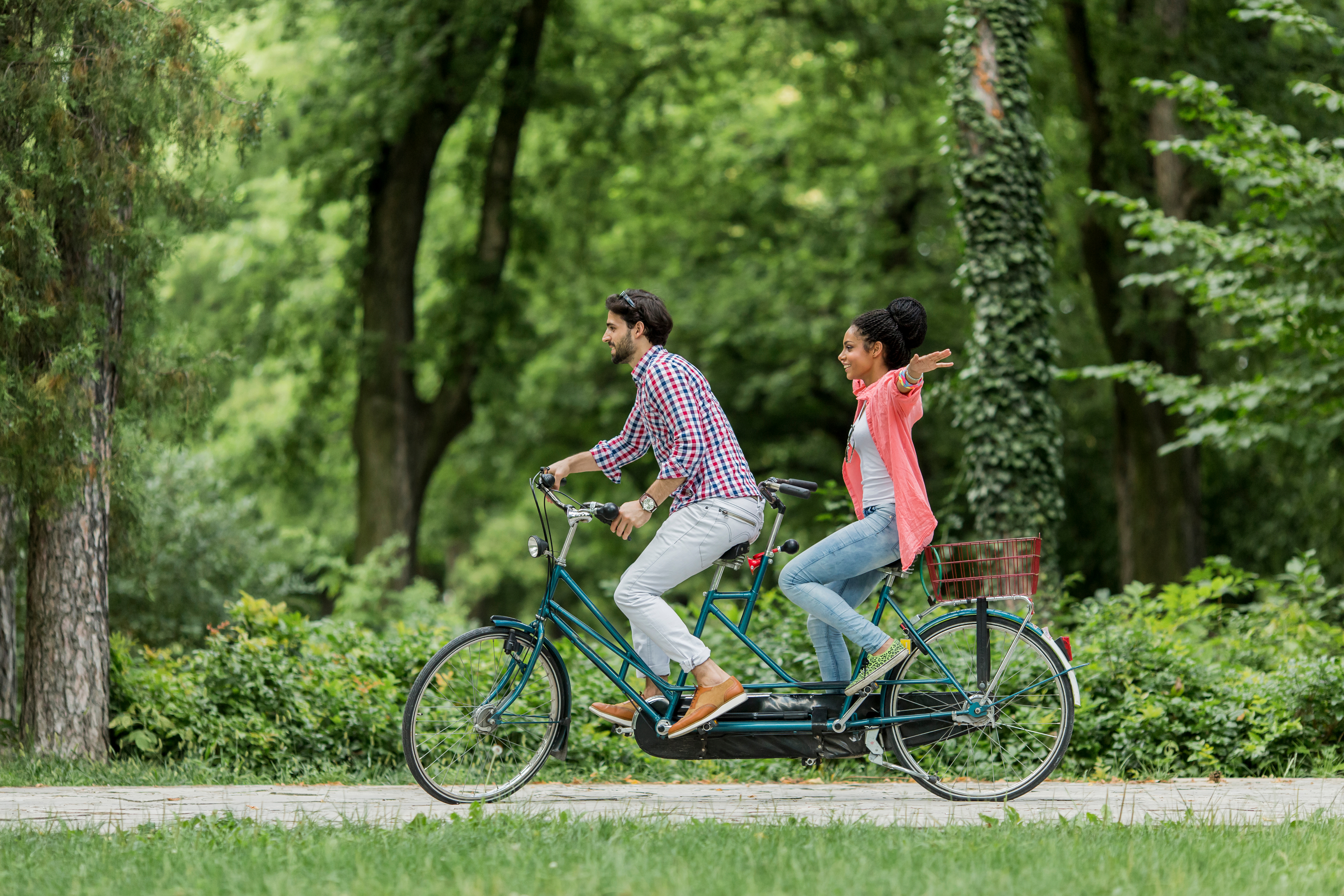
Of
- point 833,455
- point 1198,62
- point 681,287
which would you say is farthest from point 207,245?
point 1198,62

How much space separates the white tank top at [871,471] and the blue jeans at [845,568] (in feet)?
0.13

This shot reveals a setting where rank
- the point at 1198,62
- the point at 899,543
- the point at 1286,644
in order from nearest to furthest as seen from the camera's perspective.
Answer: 1. the point at 899,543
2. the point at 1286,644
3. the point at 1198,62

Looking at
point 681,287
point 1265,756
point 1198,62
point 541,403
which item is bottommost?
point 1265,756

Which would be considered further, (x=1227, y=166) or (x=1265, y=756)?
(x=1227, y=166)

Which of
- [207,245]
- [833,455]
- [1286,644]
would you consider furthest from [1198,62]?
[207,245]

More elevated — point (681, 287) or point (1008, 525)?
point (681, 287)

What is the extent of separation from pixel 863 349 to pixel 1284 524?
58.5ft

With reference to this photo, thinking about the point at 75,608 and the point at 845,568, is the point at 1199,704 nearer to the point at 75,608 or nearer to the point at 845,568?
the point at 845,568

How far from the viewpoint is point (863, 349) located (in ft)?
18.3

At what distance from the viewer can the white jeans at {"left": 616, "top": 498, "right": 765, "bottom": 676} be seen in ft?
17.4

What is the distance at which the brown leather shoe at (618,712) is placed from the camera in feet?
18.2

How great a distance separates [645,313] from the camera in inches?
213

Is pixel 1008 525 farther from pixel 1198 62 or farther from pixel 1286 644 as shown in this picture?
pixel 1198 62

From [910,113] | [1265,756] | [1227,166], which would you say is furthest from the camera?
[910,113]
